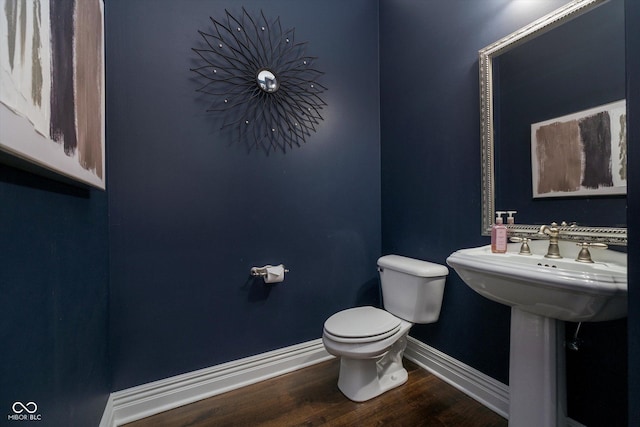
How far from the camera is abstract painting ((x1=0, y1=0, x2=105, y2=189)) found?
43 centimetres

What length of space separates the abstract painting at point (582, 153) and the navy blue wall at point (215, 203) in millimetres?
1023

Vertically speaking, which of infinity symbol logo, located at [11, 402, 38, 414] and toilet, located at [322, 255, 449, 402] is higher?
infinity symbol logo, located at [11, 402, 38, 414]

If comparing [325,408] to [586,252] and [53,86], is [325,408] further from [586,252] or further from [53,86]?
[53,86]

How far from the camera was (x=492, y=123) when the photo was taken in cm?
127

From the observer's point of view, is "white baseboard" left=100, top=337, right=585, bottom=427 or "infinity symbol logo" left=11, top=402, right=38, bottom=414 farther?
"white baseboard" left=100, top=337, right=585, bottom=427

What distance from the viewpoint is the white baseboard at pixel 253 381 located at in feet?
3.96

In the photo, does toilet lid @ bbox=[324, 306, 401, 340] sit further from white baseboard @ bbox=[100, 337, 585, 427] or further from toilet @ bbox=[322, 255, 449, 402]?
white baseboard @ bbox=[100, 337, 585, 427]

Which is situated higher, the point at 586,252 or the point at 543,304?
the point at 586,252

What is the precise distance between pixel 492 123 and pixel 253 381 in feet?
6.50

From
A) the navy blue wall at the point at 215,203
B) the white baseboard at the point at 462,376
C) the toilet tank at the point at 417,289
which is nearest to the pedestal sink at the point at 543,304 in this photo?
the white baseboard at the point at 462,376

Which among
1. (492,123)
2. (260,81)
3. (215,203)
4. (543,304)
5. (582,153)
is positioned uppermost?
(260,81)

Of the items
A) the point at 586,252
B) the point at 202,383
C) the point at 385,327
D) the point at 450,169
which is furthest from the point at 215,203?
the point at 586,252

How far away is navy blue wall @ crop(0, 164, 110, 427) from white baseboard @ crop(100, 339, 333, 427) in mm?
234

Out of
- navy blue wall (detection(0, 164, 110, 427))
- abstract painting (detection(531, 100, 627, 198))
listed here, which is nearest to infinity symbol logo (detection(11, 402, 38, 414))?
navy blue wall (detection(0, 164, 110, 427))
